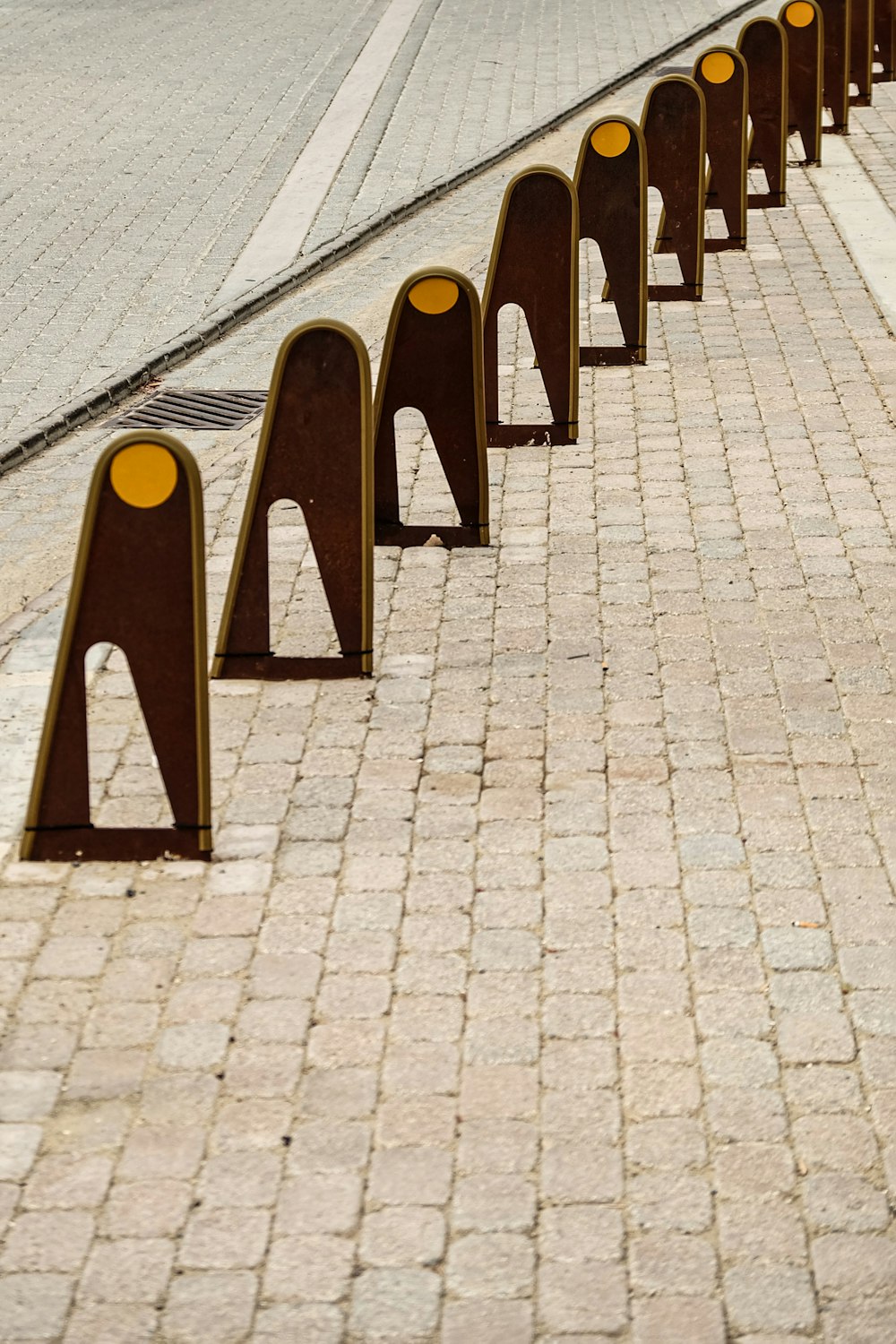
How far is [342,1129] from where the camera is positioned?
3.74 metres

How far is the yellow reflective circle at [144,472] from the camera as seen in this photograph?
446 cm

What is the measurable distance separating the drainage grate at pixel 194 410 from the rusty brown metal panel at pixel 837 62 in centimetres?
693

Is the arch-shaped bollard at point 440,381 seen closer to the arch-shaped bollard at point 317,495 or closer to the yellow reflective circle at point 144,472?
the arch-shaped bollard at point 317,495

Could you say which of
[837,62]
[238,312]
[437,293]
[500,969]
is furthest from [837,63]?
[500,969]

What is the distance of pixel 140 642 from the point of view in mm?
4613

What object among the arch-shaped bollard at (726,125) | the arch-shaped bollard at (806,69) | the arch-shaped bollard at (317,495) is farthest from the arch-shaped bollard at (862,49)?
the arch-shaped bollard at (317,495)

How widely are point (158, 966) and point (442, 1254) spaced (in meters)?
1.19

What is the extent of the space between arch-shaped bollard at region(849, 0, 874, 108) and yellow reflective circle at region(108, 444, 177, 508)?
38.5 feet

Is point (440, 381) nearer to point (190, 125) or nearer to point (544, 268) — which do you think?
point (544, 268)

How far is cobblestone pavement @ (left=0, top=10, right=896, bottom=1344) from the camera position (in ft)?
11.1

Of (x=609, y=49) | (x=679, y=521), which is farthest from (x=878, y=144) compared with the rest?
(x=679, y=521)

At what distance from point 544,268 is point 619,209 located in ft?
3.62

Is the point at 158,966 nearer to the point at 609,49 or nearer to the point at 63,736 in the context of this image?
the point at 63,736

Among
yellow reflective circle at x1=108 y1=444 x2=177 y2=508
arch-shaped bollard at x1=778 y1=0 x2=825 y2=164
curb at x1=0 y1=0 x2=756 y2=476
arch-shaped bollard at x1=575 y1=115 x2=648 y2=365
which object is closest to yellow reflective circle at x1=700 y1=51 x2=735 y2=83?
arch-shaped bollard at x1=575 y1=115 x2=648 y2=365
